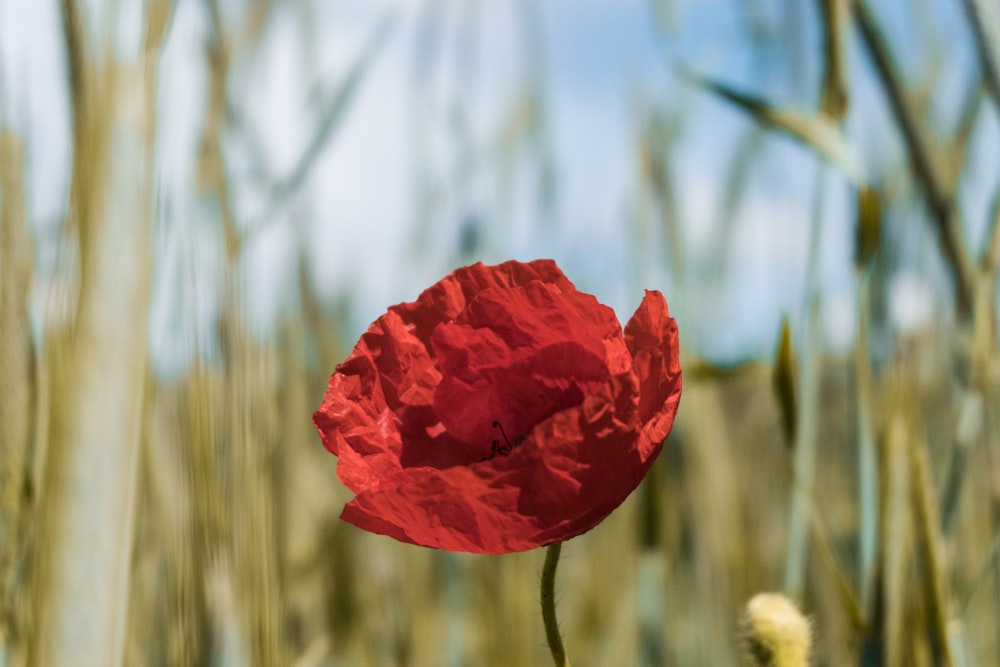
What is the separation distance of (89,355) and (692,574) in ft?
2.32

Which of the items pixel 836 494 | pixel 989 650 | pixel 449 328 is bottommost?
pixel 989 650

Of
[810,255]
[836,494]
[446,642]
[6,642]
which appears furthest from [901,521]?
[836,494]

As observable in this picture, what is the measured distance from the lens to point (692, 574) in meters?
0.93

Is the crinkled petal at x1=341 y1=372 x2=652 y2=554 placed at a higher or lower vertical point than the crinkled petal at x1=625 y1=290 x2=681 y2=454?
lower

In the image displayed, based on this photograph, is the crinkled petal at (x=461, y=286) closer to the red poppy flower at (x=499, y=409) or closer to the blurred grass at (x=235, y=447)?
the red poppy flower at (x=499, y=409)

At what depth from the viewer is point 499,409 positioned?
0.32 meters

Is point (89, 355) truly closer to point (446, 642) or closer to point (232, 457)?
point (232, 457)

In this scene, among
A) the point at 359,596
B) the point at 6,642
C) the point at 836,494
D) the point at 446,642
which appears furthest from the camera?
the point at 836,494

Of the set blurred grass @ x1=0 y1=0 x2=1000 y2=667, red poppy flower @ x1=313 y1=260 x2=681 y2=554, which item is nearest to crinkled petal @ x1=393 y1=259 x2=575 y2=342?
red poppy flower @ x1=313 y1=260 x2=681 y2=554

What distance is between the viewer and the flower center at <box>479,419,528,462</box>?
0.32 metres

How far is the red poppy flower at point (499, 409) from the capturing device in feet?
0.84

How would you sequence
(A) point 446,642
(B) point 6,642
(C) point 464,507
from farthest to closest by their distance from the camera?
(A) point 446,642, (B) point 6,642, (C) point 464,507

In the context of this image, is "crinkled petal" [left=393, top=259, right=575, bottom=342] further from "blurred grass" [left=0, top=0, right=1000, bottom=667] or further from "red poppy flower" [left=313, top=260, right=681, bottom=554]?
"blurred grass" [left=0, top=0, right=1000, bottom=667]

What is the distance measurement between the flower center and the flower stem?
59mm
